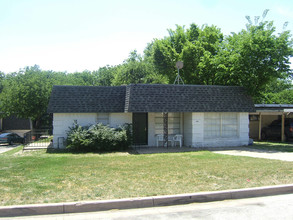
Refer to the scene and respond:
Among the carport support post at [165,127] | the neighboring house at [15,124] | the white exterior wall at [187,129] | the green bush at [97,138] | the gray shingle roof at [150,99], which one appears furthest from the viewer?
the neighboring house at [15,124]

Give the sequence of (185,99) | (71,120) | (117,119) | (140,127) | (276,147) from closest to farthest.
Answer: (185,99) → (71,120) → (276,147) → (117,119) → (140,127)

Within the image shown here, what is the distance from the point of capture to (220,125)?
1770cm

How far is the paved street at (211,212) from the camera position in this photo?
5844 millimetres

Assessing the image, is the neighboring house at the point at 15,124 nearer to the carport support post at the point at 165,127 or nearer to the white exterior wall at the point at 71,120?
the white exterior wall at the point at 71,120

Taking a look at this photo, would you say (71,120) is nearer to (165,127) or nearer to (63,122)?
(63,122)

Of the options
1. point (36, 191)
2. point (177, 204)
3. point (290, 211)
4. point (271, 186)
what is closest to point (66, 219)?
point (36, 191)

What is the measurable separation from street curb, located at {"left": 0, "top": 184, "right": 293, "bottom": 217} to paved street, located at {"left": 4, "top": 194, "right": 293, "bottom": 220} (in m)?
0.14

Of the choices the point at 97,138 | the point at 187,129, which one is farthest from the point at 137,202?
the point at 187,129

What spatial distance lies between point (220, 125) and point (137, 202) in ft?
40.1

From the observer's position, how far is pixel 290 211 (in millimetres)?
6156

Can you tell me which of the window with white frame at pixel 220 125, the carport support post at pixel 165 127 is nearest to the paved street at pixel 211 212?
the carport support post at pixel 165 127

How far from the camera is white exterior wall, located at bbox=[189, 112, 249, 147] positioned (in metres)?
17.0

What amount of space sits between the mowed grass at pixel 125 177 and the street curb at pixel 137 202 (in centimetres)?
31

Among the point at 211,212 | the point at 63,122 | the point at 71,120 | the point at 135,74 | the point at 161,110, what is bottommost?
the point at 211,212
